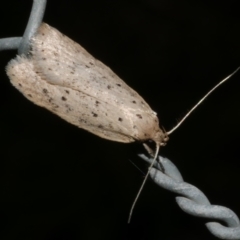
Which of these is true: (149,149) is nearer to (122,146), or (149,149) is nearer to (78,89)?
(78,89)

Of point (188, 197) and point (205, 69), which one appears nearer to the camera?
point (188, 197)

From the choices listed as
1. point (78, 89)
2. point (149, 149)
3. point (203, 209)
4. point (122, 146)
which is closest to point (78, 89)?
point (78, 89)

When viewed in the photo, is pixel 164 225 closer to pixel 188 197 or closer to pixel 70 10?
pixel 70 10

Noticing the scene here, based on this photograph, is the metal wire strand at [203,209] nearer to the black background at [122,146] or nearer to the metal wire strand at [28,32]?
the metal wire strand at [28,32]

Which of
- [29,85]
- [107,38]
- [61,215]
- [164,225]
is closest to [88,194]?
[61,215]

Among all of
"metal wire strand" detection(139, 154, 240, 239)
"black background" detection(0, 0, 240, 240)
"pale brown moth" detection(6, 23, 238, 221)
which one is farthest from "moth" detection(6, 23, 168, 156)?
"black background" detection(0, 0, 240, 240)

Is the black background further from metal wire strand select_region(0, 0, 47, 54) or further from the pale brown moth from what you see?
metal wire strand select_region(0, 0, 47, 54)
